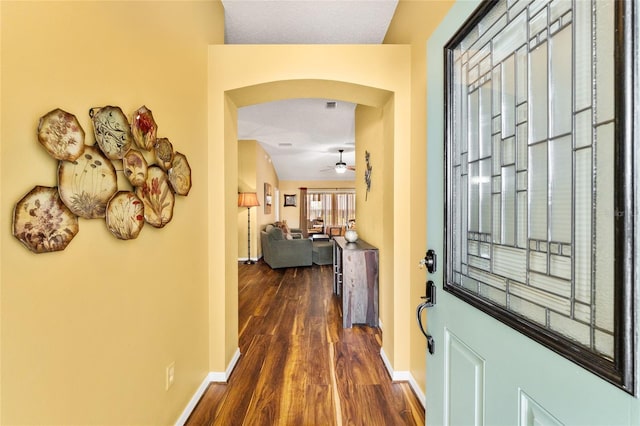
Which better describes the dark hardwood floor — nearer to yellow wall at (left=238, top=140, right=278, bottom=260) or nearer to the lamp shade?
the lamp shade

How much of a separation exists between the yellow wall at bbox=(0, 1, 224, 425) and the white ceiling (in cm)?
66

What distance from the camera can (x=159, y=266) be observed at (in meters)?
1.36

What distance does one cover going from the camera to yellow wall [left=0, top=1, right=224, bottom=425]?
73 cm

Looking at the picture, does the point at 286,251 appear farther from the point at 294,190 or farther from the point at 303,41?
the point at 294,190

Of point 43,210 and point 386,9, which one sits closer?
point 43,210

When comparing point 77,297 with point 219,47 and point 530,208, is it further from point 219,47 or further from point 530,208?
point 219,47

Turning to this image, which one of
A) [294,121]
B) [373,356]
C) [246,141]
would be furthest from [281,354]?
[246,141]

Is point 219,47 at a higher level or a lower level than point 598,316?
higher

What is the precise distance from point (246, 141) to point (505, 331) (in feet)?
20.5

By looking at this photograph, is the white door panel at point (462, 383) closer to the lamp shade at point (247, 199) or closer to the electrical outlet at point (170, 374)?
the electrical outlet at point (170, 374)

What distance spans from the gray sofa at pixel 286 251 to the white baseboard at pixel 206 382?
3353 millimetres

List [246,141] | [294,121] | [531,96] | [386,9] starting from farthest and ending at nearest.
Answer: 1. [246,141]
2. [294,121]
3. [386,9]
4. [531,96]

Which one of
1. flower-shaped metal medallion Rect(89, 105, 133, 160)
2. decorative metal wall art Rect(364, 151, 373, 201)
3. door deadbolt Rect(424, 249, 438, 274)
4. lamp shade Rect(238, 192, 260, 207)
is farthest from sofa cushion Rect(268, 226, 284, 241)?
door deadbolt Rect(424, 249, 438, 274)

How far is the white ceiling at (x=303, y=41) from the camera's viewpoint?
2084 mm
